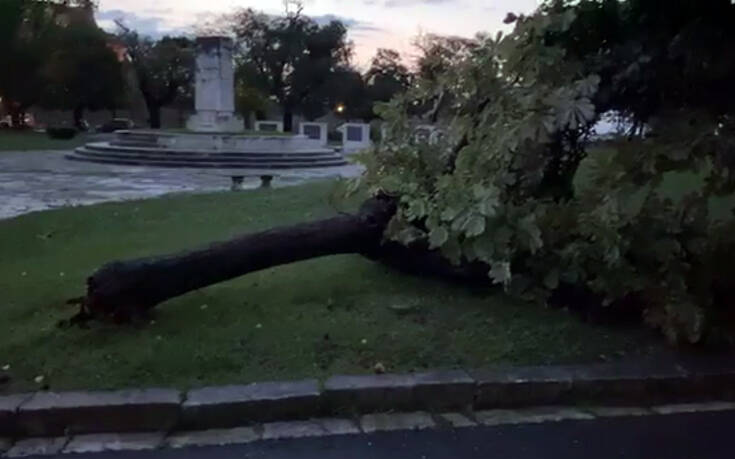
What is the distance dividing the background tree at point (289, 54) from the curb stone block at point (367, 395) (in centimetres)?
3829

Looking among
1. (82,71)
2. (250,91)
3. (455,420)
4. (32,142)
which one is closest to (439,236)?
(455,420)

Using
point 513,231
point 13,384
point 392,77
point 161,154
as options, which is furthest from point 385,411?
point 392,77

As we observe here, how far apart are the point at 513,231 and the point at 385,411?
3.81ft

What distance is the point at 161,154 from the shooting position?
2200 centimetres

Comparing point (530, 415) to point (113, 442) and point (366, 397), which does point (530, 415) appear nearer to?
point (366, 397)

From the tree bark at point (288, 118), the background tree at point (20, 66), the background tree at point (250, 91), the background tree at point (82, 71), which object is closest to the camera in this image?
the background tree at point (20, 66)

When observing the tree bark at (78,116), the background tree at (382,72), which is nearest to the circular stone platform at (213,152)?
the background tree at (382,72)

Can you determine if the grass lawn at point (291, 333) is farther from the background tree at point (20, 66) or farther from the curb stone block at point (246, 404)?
the background tree at point (20, 66)

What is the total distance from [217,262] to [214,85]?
2088 cm

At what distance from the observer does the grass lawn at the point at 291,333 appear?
11.4 ft

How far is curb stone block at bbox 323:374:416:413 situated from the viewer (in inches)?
128

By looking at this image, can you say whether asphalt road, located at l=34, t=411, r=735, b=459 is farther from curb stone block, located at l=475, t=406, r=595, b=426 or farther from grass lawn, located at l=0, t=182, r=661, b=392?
grass lawn, located at l=0, t=182, r=661, b=392

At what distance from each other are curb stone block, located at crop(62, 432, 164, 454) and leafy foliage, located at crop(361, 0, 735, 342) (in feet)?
5.47

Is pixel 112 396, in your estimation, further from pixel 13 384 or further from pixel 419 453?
pixel 419 453
